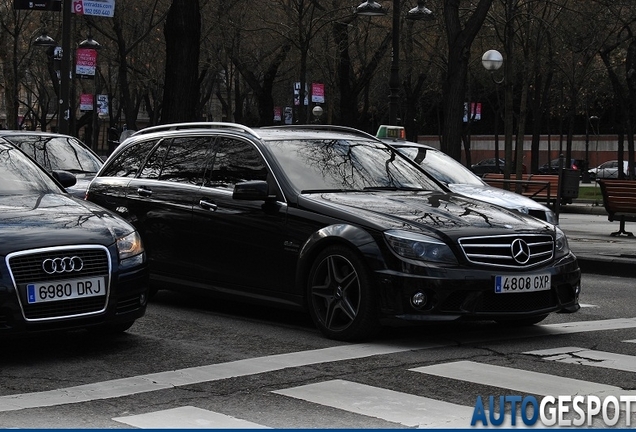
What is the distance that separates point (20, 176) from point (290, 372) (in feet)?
10.1

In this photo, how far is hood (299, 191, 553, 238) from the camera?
895cm

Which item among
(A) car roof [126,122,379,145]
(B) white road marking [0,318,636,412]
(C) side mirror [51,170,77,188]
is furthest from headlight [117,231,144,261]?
(A) car roof [126,122,379,145]

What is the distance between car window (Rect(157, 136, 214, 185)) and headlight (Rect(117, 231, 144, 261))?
1.86m

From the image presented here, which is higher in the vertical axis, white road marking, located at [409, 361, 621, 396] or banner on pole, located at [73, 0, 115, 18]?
banner on pole, located at [73, 0, 115, 18]

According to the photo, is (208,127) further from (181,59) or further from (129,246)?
(181,59)

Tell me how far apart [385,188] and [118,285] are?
8.30 feet

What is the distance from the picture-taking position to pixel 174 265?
10.8 meters

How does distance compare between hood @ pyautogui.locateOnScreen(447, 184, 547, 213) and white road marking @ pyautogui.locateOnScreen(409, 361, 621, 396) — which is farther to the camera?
hood @ pyautogui.locateOnScreen(447, 184, 547, 213)

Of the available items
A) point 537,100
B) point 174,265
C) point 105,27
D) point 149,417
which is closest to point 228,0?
point 105,27

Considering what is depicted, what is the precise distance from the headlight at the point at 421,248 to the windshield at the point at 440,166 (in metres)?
6.46

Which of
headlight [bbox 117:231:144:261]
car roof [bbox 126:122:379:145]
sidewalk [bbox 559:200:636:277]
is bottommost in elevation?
sidewalk [bbox 559:200:636:277]

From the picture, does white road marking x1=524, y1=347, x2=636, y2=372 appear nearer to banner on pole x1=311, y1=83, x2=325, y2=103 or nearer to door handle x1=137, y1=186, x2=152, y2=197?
door handle x1=137, y1=186, x2=152, y2=197

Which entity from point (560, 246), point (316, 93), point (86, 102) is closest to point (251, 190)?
point (560, 246)

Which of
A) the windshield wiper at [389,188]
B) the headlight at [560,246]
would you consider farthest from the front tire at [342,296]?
the headlight at [560,246]
